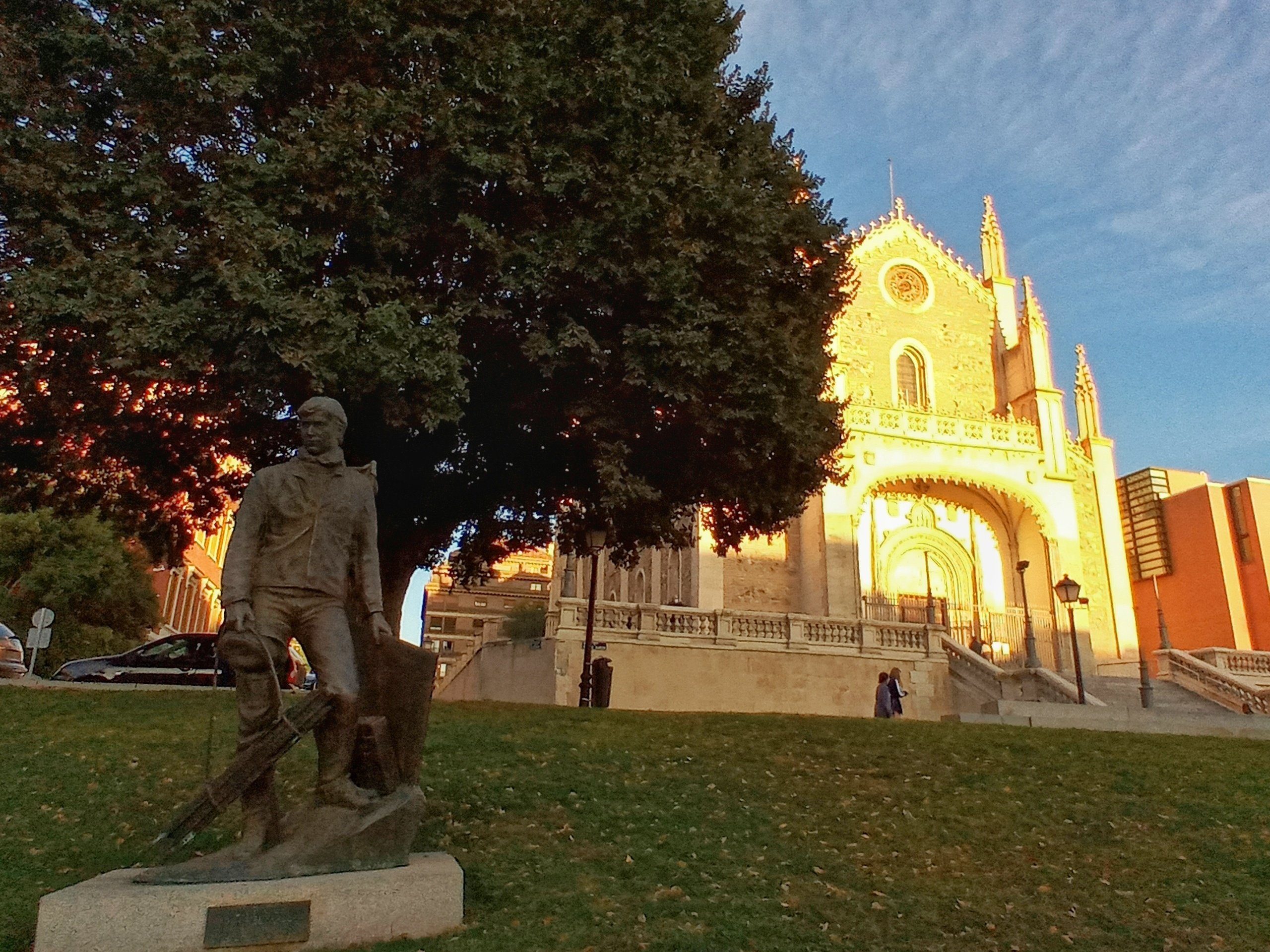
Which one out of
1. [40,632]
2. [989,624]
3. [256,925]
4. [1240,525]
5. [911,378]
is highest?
[911,378]

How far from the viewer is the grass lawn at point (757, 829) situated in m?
6.18

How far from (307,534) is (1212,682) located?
79.5ft

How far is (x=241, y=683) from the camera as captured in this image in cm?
560

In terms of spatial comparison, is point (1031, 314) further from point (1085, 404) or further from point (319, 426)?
point (319, 426)

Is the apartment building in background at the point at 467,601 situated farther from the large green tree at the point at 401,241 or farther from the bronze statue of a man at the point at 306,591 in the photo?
the bronze statue of a man at the point at 306,591

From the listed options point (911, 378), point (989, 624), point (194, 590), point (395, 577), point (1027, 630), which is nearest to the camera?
point (395, 577)

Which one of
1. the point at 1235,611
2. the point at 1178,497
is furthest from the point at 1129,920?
the point at 1178,497

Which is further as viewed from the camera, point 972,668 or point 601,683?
point 972,668

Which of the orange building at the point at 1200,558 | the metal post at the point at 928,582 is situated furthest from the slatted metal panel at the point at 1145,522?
the metal post at the point at 928,582

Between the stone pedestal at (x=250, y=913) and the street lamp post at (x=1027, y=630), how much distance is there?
63.6 feet

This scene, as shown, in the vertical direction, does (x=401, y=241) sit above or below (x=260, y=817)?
above

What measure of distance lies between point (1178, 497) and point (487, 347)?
1379 inches

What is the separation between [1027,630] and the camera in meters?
25.5

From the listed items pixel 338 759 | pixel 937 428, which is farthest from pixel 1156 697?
pixel 338 759
